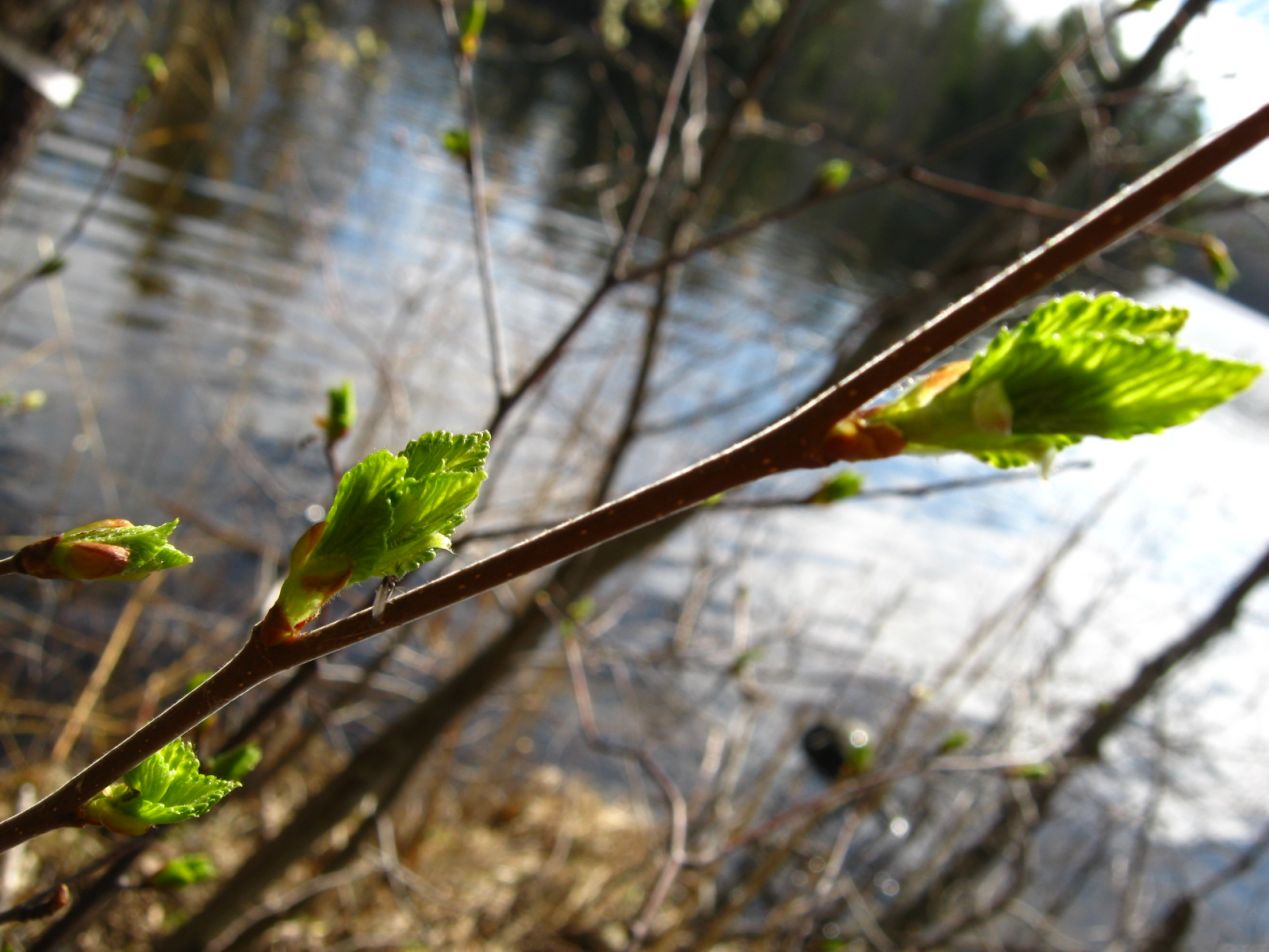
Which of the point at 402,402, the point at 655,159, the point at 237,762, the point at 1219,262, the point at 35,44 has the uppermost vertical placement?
the point at 1219,262

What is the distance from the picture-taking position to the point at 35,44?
2.55 m

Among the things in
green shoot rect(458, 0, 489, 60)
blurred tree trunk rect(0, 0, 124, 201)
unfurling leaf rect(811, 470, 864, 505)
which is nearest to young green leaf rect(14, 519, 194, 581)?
unfurling leaf rect(811, 470, 864, 505)

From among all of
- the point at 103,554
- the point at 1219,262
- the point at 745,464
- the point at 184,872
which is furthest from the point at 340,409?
the point at 1219,262

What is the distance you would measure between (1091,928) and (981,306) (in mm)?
7056

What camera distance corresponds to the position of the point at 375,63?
20125 millimetres

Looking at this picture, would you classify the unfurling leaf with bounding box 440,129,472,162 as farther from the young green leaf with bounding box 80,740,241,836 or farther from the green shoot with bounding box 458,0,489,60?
the young green leaf with bounding box 80,740,241,836

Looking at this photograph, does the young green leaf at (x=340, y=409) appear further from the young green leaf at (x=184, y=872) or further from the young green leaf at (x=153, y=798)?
the young green leaf at (x=153, y=798)

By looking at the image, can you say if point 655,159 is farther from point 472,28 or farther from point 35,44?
point 35,44

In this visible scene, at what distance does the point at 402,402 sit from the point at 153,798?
2.52 metres

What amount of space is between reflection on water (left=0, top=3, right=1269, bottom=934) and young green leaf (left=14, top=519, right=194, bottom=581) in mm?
2190

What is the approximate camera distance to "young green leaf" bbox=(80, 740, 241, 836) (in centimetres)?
49

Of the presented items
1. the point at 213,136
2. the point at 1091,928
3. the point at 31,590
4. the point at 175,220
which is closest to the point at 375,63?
the point at 213,136

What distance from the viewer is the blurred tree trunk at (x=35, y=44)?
247cm

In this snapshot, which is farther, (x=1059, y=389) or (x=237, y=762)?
(x=237, y=762)
